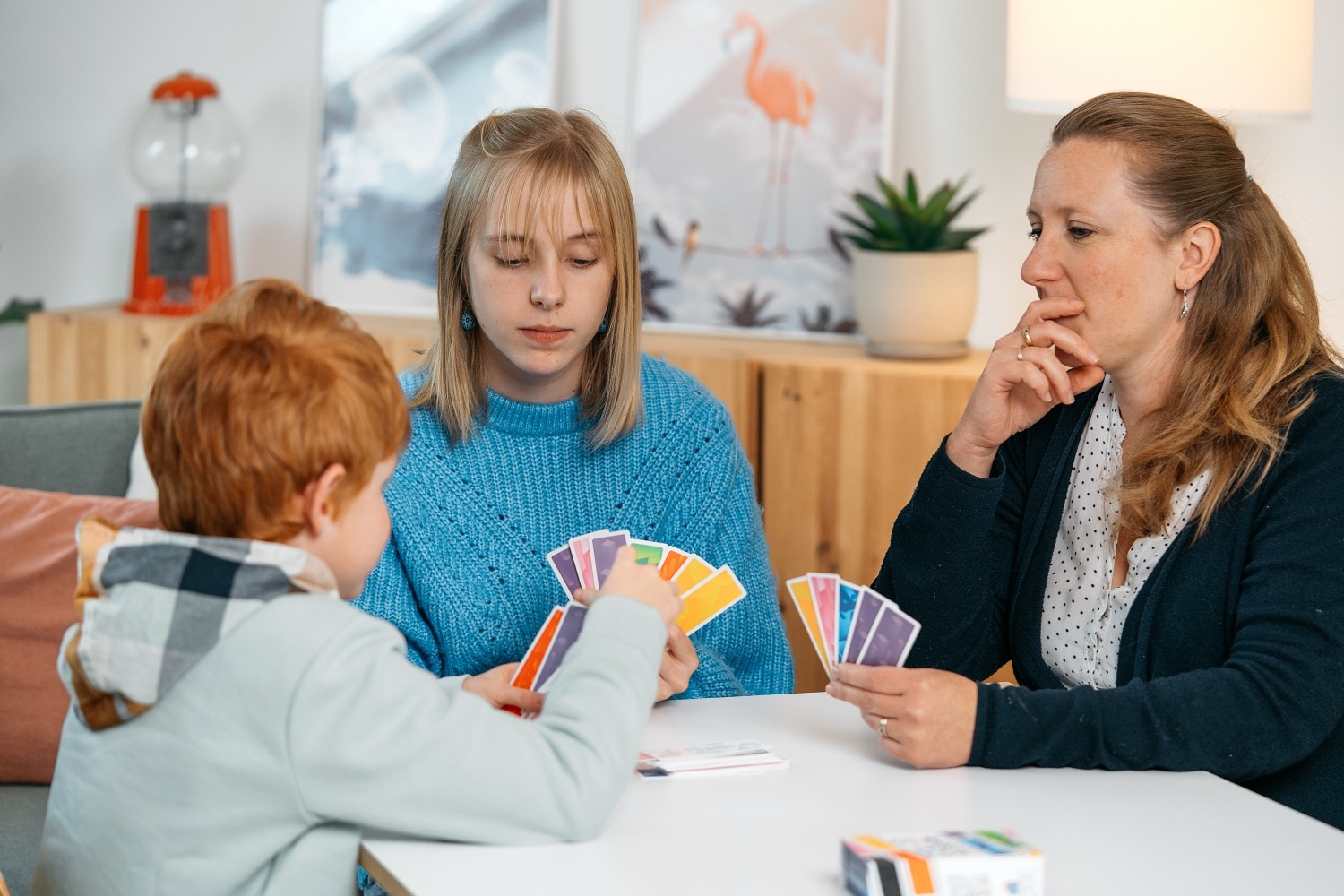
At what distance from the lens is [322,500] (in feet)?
4.46

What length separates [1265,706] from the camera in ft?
5.08

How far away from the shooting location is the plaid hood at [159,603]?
1267mm

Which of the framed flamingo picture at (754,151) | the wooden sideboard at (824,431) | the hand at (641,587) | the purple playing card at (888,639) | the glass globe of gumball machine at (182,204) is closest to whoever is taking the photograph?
the hand at (641,587)

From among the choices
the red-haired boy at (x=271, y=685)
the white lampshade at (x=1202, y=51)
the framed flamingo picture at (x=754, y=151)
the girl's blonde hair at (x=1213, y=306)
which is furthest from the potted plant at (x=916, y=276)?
the red-haired boy at (x=271, y=685)

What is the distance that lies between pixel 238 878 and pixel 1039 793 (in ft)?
2.61

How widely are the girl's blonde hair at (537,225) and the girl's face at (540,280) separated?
0.01m

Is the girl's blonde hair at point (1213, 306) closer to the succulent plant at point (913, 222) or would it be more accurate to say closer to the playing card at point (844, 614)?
the playing card at point (844, 614)

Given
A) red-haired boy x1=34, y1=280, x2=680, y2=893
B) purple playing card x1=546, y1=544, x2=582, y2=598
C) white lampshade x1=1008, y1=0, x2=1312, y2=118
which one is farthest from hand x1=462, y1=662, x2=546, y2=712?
white lampshade x1=1008, y1=0, x2=1312, y2=118

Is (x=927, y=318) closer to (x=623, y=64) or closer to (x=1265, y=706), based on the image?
A: (x=623, y=64)

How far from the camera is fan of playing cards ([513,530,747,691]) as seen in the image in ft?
5.48

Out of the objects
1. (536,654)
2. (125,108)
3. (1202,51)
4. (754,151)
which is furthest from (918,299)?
(125,108)

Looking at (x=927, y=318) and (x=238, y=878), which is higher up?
(x=927, y=318)

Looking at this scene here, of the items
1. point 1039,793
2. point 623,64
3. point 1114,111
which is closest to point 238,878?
point 1039,793

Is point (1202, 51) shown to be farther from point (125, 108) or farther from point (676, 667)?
point (125, 108)
